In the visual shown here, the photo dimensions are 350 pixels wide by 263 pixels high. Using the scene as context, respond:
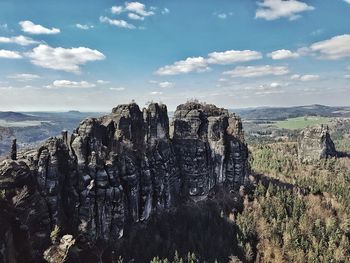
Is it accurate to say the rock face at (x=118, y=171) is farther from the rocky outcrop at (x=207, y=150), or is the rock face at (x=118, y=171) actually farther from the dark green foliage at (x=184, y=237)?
the dark green foliage at (x=184, y=237)

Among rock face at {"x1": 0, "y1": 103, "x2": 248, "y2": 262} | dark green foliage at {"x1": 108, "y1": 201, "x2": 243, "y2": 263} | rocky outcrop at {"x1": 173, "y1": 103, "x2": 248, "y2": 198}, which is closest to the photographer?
rock face at {"x1": 0, "y1": 103, "x2": 248, "y2": 262}

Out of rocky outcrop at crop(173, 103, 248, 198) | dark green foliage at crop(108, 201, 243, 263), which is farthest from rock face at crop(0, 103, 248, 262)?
dark green foliage at crop(108, 201, 243, 263)

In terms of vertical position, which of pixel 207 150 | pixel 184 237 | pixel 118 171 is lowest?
pixel 184 237

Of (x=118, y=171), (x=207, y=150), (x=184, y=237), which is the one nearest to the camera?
(x=118, y=171)

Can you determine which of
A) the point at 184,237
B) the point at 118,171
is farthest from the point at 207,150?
the point at 118,171

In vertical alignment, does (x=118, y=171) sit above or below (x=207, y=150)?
below

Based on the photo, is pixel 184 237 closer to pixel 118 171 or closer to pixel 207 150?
pixel 118 171

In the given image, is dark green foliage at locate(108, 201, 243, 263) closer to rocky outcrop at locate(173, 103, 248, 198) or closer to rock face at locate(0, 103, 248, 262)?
rock face at locate(0, 103, 248, 262)

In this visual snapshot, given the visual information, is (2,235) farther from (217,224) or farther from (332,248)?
(332,248)
